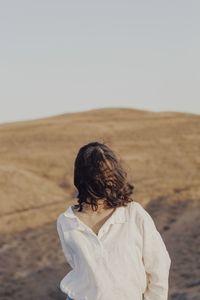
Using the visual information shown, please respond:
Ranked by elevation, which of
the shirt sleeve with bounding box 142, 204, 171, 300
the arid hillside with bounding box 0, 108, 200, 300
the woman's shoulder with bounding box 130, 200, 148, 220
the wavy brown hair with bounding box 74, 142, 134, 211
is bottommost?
the arid hillside with bounding box 0, 108, 200, 300

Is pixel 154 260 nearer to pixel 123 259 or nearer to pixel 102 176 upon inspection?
pixel 123 259

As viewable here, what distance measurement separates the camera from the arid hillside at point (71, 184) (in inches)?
762

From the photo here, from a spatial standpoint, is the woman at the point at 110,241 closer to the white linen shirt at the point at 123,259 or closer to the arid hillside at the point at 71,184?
the white linen shirt at the point at 123,259

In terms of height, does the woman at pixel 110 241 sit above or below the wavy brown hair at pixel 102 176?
below

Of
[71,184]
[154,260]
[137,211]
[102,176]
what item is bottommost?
[71,184]

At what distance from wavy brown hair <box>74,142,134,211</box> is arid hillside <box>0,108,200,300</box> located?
1076cm

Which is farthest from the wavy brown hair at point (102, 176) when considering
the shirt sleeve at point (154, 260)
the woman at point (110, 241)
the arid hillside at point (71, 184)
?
the arid hillside at point (71, 184)

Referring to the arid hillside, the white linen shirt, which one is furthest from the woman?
the arid hillside

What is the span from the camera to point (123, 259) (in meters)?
3.62

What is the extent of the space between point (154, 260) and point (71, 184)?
2516 cm

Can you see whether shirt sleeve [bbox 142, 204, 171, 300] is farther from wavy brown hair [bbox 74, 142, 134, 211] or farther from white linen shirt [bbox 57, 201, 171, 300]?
wavy brown hair [bbox 74, 142, 134, 211]

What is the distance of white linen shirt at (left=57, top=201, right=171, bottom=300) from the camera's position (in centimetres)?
362

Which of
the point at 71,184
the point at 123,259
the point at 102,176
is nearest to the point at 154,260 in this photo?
the point at 123,259

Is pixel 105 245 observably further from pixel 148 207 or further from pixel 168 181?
pixel 168 181
